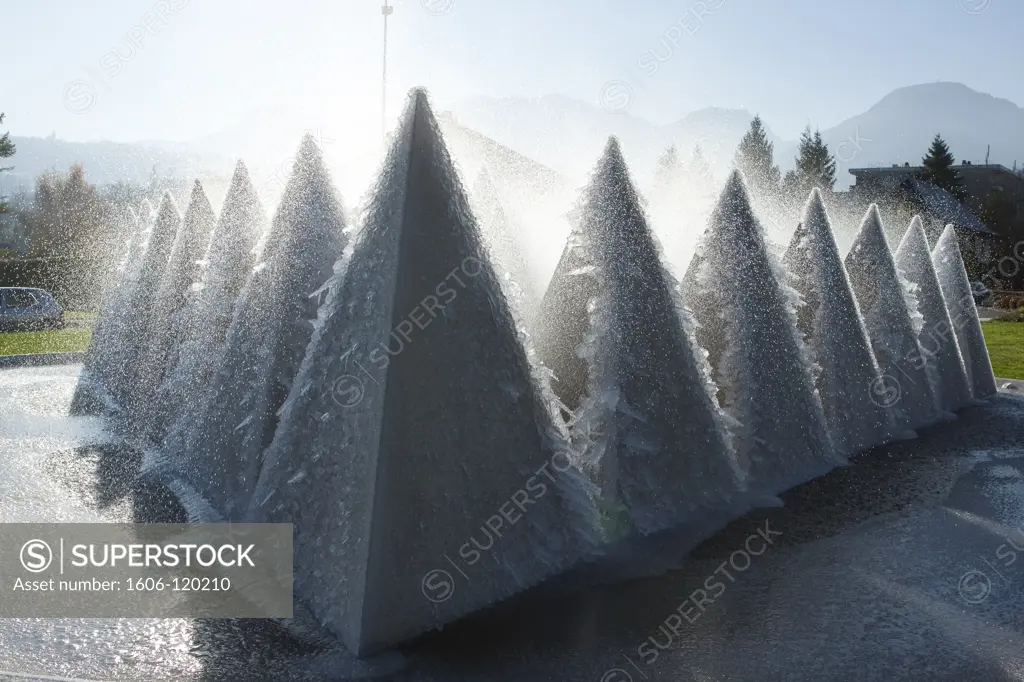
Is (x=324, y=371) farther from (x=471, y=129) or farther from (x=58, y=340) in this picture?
(x=58, y=340)

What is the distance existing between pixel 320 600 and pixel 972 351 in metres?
14.3

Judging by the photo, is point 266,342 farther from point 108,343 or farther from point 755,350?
point 108,343

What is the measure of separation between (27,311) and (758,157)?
211 feet

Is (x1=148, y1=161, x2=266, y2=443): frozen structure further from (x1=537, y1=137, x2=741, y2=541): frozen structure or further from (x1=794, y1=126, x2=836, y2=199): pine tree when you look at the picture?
(x1=794, y1=126, x2=836, y2=199): pine tree

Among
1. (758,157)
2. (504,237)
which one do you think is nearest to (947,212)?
(758,157)

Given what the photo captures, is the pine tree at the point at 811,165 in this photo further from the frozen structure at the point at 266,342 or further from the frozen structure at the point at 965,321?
the frozen structure at the point at 266,342

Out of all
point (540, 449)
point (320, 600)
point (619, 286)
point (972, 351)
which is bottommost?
point (972, 351)

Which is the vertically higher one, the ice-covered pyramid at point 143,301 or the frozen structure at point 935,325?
the ice-covered pyramid at point 143,301

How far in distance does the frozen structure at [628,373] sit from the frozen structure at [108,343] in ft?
27.6

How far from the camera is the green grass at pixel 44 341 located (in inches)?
821

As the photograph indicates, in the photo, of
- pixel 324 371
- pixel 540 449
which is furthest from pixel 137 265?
pixel 540 449

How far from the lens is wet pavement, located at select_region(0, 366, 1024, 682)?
4676 mm

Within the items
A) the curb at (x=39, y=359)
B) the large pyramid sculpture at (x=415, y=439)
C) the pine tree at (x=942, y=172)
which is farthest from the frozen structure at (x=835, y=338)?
the pine tree at (x=942, y=172)

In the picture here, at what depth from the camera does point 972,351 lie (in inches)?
594
